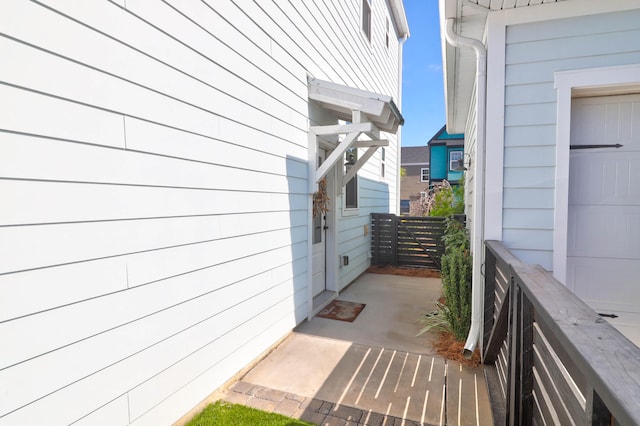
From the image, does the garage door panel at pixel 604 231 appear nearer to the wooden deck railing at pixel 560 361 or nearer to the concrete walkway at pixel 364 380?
the wooden deck railing at pixel 560 361

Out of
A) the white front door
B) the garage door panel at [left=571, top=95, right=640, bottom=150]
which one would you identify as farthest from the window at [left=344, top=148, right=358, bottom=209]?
the garage door panel at [left=571, top=95, right=640, bottom=150]

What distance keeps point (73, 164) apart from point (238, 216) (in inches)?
49.6

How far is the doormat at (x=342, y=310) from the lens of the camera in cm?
393

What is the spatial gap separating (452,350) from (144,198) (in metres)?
2.79

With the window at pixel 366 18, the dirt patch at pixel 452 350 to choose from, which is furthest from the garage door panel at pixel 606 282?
the window at pixel 366 18

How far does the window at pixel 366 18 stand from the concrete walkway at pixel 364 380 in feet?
16.9

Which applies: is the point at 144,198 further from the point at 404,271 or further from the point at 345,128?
the point at 404,271

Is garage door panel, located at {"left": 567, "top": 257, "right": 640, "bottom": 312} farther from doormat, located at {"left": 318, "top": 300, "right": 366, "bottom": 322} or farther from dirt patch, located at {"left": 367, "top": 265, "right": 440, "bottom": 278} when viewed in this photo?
dirt patch, located at {"left": 367, "top": 265, "right": 440, "bottom": 278}

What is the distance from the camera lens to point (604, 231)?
2.62 m

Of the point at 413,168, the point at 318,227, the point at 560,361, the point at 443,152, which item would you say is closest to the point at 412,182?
the point at 413,168

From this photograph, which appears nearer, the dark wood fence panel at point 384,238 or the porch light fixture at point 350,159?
the porch light fixture at point 350,159

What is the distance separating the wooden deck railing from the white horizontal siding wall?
69cm

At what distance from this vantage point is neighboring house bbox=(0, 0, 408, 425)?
1317 mm

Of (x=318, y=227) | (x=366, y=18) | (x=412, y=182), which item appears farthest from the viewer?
(x=412, y=182)
